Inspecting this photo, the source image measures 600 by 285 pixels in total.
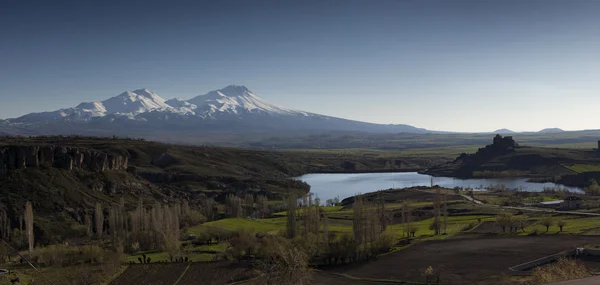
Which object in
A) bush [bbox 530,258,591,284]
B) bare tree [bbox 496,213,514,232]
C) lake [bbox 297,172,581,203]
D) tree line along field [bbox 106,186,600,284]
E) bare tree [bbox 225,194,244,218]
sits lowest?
lake [bbox 297,172,581,203]

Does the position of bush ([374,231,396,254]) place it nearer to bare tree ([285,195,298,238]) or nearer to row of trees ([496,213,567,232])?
bare tree ([285,195,298,238])

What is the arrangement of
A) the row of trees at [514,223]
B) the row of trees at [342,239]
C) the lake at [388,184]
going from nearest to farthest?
the row of trees at [342,239] → the row of trees at [514,223] → the lake at [388,184]

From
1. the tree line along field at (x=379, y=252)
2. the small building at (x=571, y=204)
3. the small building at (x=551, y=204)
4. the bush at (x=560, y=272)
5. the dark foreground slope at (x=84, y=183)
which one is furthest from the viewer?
the small building at (x=551, y=204)

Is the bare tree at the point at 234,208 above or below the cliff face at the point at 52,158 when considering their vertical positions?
below

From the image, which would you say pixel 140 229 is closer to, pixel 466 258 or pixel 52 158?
pixel 52 158

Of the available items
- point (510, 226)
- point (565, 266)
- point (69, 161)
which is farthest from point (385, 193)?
point (565, 266)

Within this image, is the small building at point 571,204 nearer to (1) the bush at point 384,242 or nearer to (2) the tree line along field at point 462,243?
(2) the tree line along field at point 462,243

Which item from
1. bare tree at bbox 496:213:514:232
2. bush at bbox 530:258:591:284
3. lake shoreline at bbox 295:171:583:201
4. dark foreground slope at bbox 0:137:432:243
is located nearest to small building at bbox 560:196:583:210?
bare tree at bbox 496:213:514:232

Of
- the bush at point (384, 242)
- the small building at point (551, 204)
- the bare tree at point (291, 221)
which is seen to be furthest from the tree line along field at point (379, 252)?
the small building at point (551, 204)

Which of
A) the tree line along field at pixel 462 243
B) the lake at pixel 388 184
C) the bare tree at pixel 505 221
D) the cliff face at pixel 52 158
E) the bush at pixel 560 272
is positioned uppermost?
the cliff face at pixel 52 158
